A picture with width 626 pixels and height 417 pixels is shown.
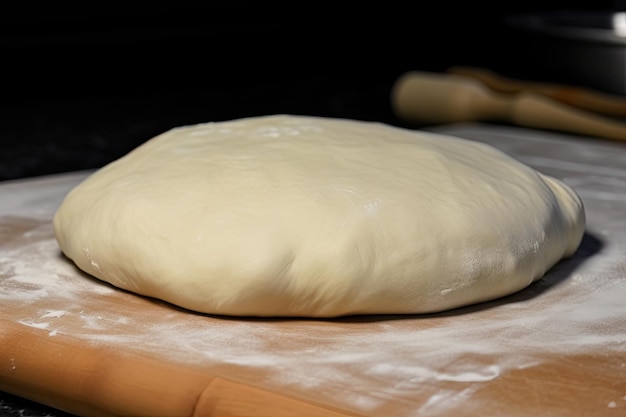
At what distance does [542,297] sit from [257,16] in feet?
5.96

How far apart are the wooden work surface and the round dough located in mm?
27

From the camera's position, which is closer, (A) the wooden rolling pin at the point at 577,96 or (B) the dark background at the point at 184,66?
(A) the wooden rolling pin at the point at 577,96

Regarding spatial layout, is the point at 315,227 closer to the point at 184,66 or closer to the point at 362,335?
the point at 362,335

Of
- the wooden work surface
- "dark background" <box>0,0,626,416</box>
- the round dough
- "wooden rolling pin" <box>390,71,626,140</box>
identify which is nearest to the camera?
the wooden work surface

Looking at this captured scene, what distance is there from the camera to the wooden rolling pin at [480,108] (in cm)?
201

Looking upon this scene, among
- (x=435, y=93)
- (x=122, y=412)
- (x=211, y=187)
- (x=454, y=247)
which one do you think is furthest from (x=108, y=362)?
(x=435, y=93)

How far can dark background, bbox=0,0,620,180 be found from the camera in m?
2.17

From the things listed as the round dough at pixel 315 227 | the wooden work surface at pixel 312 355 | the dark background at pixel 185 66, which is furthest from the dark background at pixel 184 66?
the wooden work surface at pixel 312 355

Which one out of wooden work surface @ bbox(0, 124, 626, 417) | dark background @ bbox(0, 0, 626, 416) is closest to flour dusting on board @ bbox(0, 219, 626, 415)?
wooden work surface @ bbox(0, 124, 626, 417)

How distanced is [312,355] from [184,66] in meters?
1.79

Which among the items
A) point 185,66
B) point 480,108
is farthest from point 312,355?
point 185,66

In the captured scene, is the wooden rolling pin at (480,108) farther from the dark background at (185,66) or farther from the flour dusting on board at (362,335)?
the flour dusting on board at (362,335)

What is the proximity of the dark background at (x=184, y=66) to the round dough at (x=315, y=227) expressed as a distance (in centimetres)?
81

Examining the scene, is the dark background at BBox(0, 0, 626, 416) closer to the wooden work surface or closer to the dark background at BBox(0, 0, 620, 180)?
the dark background at BBox(0, 0, 620, 180)
